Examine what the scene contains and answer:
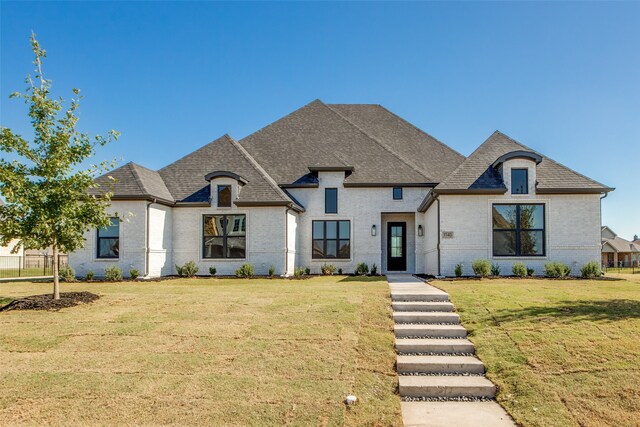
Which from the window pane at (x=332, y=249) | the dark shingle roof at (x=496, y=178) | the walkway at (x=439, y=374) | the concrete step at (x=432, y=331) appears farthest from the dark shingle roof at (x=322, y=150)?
the concrete step at (x=432, y=331)

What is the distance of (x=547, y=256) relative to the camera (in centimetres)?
1828

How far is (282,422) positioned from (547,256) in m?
15.5

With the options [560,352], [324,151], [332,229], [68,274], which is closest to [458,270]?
[332,229]

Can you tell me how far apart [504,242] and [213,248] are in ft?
41.1

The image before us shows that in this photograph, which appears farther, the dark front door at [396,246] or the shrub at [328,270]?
the dark front door at [396,246]

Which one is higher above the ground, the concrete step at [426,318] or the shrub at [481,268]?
the shrub at [481,268]

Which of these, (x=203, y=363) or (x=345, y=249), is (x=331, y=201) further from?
(x=203, y=363)

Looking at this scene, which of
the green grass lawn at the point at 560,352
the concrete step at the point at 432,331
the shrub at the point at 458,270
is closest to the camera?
the green grass lawn at the point at 560,352

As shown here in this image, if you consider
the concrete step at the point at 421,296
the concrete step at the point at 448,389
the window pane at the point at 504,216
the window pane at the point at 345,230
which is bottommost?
the concrete step at the point at 448,389

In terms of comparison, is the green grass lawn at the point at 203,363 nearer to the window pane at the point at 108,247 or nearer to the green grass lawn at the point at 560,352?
the green grass lawn at the point at 560,352

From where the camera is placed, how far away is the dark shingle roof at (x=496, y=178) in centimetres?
1811

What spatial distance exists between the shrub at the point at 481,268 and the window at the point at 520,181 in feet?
10.8

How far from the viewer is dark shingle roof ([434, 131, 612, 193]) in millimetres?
18109

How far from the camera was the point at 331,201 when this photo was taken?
2306 cm
